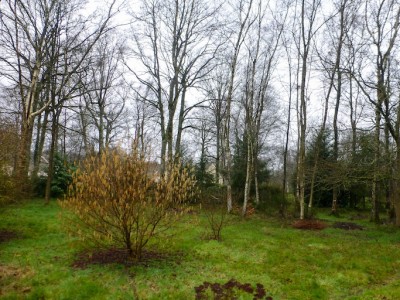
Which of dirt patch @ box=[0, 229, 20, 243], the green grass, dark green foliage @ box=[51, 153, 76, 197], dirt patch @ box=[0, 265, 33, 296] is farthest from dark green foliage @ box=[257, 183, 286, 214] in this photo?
dirt patch @ box=[0, 265, 33, 296]

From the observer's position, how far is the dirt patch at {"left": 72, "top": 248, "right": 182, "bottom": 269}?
21.5 feet

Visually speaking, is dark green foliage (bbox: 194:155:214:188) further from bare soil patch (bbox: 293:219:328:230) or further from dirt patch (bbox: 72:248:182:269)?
dirt patch (bbox: 72:248:182:269)

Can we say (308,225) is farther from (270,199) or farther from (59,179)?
(59,179)

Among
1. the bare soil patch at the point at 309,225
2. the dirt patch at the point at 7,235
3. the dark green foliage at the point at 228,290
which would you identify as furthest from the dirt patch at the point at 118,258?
the bare soil patch at the point at 309,225

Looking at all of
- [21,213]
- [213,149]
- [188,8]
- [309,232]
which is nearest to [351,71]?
[309,232]

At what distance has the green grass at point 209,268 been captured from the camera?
17.5 ft

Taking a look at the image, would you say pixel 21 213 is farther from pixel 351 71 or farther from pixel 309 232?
pixel 351 71

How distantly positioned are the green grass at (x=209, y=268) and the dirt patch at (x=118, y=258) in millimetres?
207

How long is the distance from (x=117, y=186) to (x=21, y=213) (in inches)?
274

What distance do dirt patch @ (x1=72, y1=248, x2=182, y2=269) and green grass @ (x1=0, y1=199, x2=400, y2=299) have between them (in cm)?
21

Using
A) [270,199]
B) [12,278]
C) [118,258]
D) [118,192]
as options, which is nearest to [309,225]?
[270,199]

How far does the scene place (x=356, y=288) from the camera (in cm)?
580

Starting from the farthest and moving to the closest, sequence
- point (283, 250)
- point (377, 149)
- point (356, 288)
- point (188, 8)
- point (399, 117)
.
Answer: point (188, 8) < point (399, 117) < point (377, 149) < point (283, 250) < point (356, 288)

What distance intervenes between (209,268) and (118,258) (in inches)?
86.6
